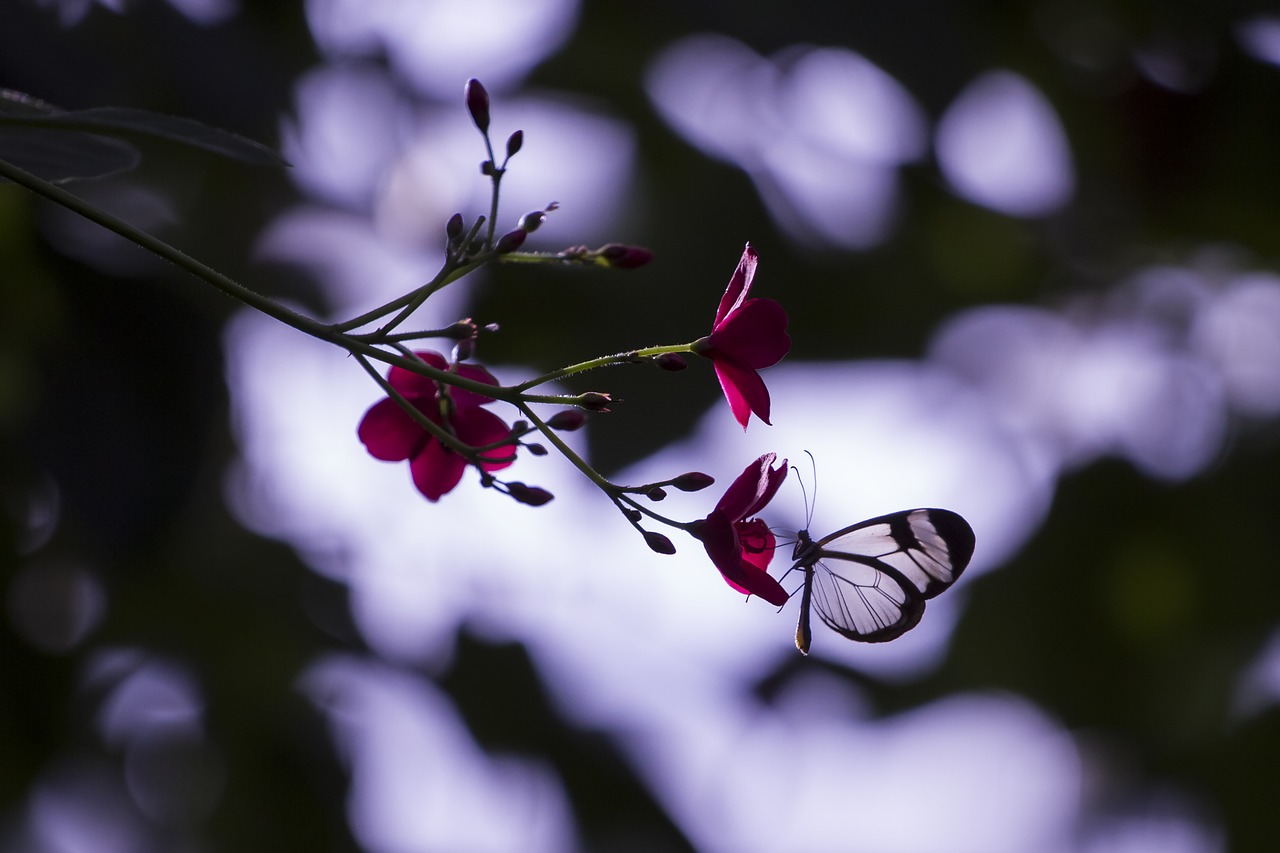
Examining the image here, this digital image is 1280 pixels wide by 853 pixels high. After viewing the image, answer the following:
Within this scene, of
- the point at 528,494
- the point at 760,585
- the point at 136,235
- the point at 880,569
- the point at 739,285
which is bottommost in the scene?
the point at 136,235

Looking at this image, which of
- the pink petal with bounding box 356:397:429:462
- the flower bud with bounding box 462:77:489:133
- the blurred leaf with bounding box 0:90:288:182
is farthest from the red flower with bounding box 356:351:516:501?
the blurred leaf with bounding box 0:90:288:182

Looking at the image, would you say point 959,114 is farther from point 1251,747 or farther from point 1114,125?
point 1251,747

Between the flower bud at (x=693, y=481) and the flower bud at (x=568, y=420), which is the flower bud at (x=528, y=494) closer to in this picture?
the flower bud at (x=568, y=420)

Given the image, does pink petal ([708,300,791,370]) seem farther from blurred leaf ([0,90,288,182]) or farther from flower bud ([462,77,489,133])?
blurred leaf ([0,90,288,182])

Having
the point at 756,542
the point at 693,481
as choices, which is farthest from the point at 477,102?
the point at 756,542

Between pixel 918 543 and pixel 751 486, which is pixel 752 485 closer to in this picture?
pixel 751 486

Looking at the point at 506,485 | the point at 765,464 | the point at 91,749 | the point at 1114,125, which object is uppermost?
the point at 1114,125

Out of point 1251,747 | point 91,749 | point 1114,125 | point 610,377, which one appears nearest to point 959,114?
point 1114,125
